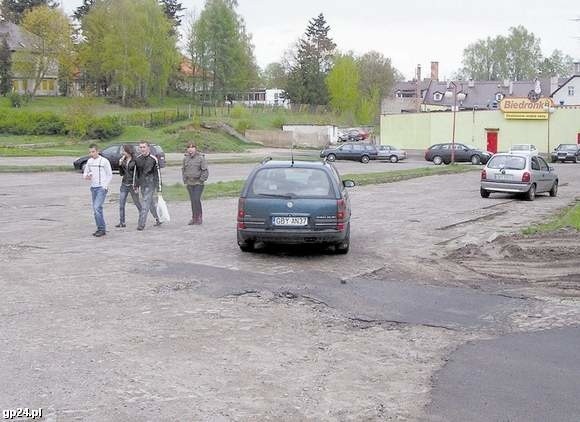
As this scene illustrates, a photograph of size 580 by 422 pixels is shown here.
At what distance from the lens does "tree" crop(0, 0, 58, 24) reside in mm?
103438

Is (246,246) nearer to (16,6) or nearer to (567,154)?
(567,154)

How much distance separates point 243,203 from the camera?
11.5m

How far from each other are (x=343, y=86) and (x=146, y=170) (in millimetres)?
74428

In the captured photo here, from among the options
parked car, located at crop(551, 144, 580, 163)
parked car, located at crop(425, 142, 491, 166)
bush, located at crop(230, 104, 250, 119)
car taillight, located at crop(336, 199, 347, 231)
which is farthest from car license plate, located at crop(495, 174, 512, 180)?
bush, located at crop(230, 104, 250, 119)

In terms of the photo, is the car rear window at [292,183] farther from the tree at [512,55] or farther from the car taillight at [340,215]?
the tree at [512,55]

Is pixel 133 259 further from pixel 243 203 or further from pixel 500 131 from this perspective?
pixel 500 131

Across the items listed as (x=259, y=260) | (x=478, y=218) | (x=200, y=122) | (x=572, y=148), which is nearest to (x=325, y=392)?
(x=259, y=260)

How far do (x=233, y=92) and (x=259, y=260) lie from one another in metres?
86.5

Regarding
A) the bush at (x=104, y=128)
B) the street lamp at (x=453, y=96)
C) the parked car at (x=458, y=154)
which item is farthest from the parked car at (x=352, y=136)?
the parked car at (x=458, y=154)

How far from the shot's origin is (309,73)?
9206 centimetres

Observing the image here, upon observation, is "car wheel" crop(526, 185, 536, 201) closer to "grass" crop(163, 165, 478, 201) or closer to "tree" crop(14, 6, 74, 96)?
"grass" crop(163, 165, 478, 201)

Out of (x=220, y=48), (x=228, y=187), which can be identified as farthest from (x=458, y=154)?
(x=220, y=48)

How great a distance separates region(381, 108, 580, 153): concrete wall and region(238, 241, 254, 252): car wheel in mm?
57668

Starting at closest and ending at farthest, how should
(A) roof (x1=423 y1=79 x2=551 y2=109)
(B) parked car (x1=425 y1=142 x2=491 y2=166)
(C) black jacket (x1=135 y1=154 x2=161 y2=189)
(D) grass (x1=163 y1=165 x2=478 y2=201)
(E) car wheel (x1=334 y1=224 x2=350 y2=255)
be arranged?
(E) car wheel (x1=334 y1=224 x2=350 y2=255) → (C) black jacket (x1=135 y1=154 x2=161 y2=189) → (D) grass (x1=163 y1=165 x2=478 y2=201) → (B) parked car (x1=425 y1=142 x2=491 y2=166) → (A) roof (x1=423 y1=79 x2=551 y2=109)
